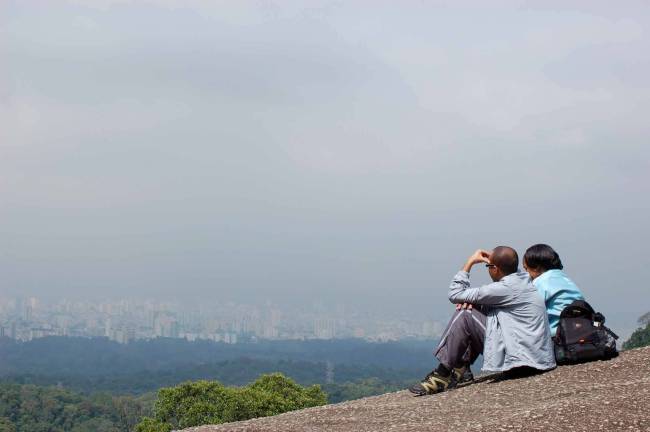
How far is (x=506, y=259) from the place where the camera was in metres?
10.6

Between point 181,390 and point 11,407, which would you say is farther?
point 11,407

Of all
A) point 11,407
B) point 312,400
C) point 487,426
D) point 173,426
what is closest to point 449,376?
point 487,426

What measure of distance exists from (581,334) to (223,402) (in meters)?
28.3

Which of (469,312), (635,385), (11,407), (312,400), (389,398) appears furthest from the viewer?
(11,407)

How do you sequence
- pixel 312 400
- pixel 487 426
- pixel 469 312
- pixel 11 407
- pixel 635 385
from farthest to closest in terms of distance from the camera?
pixel 11 407, pixel 312 400, pixel 469 312, pixel 635 385, pixel 487 426

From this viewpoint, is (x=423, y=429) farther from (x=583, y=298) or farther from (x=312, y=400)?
(x=312, y=400)

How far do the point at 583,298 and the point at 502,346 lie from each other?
1.51 meters

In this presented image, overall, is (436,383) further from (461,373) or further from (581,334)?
(581,334)

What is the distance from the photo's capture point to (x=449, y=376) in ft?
36.1

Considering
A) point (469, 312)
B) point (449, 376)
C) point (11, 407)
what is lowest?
point (11, 407)

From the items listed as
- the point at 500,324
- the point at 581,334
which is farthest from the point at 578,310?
the point at 500,324

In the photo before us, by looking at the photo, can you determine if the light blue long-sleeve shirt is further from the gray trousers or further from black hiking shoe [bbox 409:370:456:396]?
black hiking shoe [bbox 409:370:456:396]

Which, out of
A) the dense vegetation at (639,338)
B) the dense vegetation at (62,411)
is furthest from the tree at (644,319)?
the dense vegetation at (62,411)

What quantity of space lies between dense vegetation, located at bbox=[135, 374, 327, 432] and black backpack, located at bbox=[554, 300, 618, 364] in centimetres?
2541
